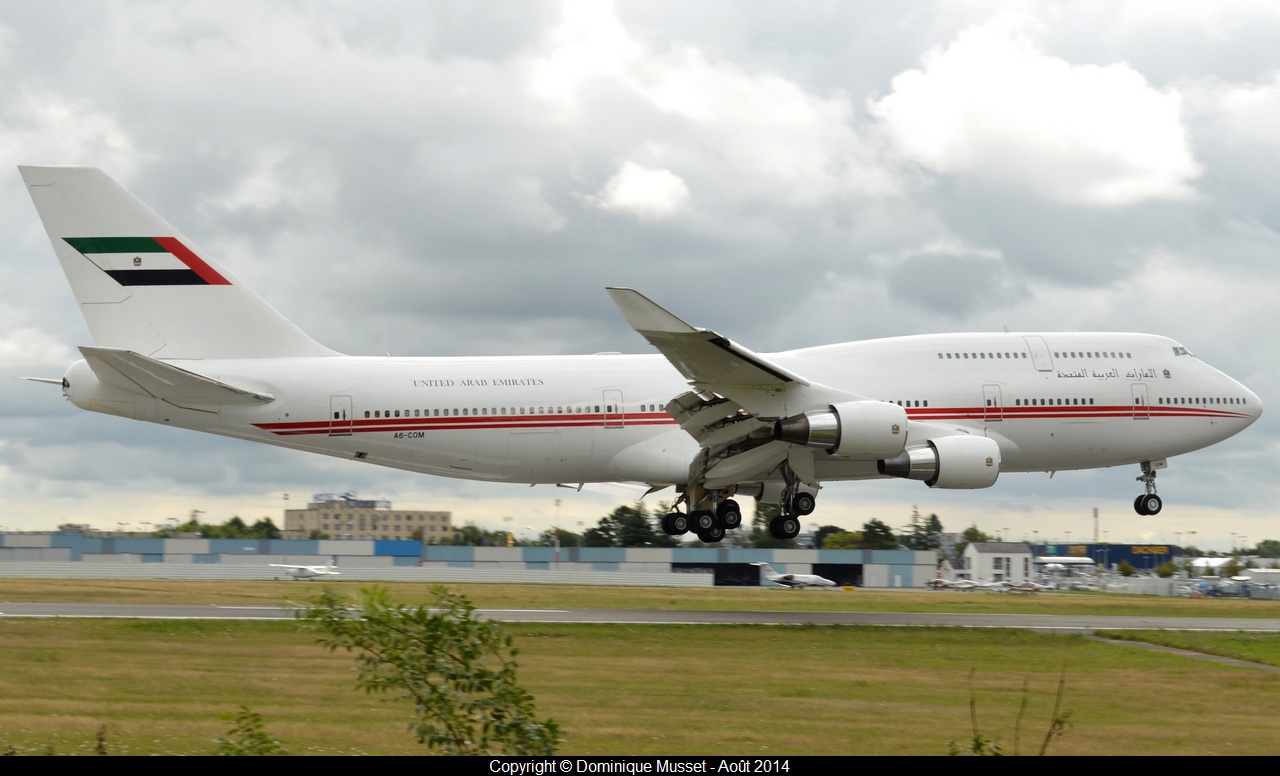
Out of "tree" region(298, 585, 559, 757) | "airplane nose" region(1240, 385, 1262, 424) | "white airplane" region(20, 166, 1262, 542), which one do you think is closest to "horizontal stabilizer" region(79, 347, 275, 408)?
"white airplane" region(20, 166, 1262, 542)

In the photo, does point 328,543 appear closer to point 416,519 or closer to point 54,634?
point 54,634

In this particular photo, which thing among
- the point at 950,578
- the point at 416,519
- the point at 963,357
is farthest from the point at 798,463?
the point at 416,519

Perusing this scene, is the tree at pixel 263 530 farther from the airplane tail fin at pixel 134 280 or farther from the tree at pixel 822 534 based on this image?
the airplane tail fin at pixel 134 280

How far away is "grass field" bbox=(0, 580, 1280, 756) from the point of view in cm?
1786

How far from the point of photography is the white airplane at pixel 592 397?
109 feet

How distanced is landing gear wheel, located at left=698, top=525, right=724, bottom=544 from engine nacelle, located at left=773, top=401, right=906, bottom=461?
17.6ft

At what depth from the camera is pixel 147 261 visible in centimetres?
3475

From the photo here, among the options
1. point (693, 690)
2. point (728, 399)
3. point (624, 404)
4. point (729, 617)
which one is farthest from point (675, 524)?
point (693, 690)

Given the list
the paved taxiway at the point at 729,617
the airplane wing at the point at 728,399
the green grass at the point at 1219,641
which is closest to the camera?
the green grass at the point at 1219,641

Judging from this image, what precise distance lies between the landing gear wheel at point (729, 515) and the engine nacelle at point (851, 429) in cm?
499

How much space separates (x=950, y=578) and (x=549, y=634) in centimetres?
8159

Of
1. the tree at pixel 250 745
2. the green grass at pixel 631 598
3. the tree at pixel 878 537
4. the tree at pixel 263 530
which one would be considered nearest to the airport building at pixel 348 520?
the tree at pixel 263 530

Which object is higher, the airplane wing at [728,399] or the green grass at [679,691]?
the airplane wing at [728,399]

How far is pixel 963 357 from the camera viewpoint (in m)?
36.7
